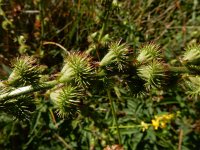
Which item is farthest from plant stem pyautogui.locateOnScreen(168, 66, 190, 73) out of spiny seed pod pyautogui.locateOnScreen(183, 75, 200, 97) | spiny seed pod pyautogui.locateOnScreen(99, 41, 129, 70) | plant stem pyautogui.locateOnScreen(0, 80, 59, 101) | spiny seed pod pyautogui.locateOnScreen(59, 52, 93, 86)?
plant stem pyautogui.locateOnScreen(0, 80, 59, 101)

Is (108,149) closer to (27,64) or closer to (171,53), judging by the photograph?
(27,64)

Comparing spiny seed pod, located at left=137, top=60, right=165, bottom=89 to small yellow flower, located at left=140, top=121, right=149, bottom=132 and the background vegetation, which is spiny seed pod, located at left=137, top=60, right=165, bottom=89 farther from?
small yellow flower, located at left=140, top=121, right=149, bottom=132

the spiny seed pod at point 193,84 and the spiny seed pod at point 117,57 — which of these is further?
the spiny seed pod at point 193,84

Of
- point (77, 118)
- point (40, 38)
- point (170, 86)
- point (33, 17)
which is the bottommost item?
→ point (170, 86)

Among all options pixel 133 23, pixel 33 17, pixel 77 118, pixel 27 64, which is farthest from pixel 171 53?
pixel 27 64

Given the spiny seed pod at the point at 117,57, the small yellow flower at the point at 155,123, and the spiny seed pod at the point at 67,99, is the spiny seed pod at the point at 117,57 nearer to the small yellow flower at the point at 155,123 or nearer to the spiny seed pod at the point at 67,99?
the spiny seed pod at the point at 67,99

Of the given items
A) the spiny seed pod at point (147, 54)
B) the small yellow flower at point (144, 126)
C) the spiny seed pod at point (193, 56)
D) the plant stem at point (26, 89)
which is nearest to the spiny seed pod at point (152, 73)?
the spiny seed pod at point (147, 54)

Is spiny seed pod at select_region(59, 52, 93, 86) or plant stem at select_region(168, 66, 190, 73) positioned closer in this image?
spiny seed pod at select_region(59, 52, 93, 86)
